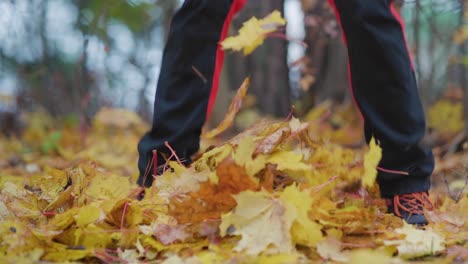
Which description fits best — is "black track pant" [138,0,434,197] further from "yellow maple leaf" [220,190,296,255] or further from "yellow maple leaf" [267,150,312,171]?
"yellow maple leaf" [220,190,296,255]

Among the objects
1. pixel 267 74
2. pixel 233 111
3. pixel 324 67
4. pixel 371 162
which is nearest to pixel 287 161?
pixel 371 162

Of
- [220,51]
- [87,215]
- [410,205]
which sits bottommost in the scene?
→ [410,205]

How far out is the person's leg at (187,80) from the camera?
69.9 inches

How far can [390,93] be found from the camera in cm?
161

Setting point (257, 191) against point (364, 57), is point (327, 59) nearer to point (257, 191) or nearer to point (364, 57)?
point (364, 57)

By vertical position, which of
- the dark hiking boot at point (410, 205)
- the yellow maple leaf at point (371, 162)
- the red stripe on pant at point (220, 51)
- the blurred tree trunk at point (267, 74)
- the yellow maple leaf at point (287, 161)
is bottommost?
the blurred tree trunk at point (267, 74)

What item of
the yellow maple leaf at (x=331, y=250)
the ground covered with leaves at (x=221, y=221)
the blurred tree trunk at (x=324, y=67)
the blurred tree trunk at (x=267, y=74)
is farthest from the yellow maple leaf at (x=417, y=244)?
the blurred tree trunk at (x=267, y=74)

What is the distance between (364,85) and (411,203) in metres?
0.36

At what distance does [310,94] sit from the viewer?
595 centimetres

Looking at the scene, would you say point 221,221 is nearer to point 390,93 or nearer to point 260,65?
point 390,93

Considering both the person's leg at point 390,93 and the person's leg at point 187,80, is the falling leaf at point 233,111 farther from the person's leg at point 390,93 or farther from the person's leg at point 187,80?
the person's leg at point 390,93

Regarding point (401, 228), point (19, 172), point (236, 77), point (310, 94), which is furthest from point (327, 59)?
point (401, 228)

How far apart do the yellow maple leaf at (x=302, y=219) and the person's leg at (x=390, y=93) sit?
48 centimetres

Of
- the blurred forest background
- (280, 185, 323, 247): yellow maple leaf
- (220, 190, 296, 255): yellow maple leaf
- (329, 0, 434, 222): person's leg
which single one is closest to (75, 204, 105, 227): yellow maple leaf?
(220, 190, 296, 255): yellow maple leaf
